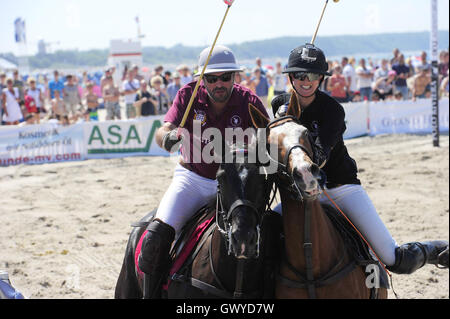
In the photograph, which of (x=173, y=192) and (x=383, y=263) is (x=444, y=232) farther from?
(x=173, y=192)

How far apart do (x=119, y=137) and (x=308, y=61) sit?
11672 millimetres

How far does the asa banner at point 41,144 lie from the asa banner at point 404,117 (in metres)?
9.29

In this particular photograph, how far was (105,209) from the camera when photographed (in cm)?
1008

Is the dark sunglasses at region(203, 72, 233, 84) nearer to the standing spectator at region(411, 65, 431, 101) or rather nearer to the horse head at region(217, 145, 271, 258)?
the horse head at region(217, 145, 271, 258)

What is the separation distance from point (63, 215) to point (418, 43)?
145316 millimetres

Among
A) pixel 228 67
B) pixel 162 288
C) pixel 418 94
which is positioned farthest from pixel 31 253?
pixel 418 94

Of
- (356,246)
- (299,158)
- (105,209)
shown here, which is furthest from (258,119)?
(105,209)

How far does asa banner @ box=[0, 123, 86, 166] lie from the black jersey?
11.7m

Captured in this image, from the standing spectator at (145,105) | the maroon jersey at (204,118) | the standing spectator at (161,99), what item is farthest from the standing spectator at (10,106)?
the maroon jersey at (204,118)

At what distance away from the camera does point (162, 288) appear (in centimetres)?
403

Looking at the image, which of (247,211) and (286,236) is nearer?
(247,211)

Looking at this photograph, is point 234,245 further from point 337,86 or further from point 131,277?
point 337,86

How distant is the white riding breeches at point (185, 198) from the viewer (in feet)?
13.4

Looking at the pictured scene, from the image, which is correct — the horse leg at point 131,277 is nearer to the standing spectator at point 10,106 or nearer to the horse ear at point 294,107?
the horse ear at point 294,107
